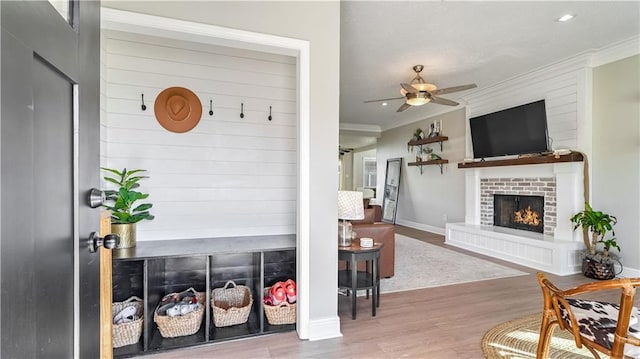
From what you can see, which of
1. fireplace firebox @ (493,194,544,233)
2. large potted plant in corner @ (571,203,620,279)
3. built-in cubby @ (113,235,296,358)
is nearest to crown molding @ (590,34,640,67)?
large potted plant in corner @ (571,203,620,279)

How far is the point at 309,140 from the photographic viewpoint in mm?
2238

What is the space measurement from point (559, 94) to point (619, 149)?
1.04 meters

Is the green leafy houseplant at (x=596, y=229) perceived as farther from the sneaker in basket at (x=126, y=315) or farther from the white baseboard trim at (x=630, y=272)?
the sneaker in basket at (x=126, y=315)

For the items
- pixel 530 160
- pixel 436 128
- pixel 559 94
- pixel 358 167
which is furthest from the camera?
pixel 358 167

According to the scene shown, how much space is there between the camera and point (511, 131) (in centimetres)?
483

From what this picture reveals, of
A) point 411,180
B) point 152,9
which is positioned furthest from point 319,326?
point 411,180

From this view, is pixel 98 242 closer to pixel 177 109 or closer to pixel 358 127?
pixel 177 109

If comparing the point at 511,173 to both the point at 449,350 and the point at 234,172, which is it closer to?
the point at 449,350

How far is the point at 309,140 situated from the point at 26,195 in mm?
→ 1727

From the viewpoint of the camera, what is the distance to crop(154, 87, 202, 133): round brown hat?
106 inches

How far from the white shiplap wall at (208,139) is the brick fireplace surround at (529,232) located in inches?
135

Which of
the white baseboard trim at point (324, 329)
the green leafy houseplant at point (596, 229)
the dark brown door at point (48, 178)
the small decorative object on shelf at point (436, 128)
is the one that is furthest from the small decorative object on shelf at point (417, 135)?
the dark brown door at point (48, 178)

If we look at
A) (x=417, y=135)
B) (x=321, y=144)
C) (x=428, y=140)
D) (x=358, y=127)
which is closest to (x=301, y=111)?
(x=321, y=144)

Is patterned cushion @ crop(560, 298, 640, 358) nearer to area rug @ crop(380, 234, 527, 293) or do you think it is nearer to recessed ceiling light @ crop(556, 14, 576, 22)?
area rug @ crop(380, 234, 527, 293)
